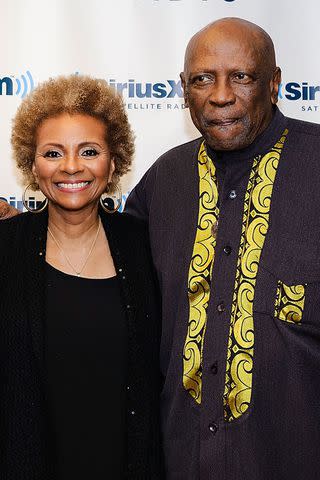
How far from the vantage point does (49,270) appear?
1945mm

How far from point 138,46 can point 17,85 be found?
507 millimetres

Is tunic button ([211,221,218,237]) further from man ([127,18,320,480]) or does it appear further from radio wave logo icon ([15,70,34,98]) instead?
radio wave logo icon ([15,70,34,98])

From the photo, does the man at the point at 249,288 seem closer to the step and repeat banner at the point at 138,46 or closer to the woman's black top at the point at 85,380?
the woman's black top at the point at 85,380

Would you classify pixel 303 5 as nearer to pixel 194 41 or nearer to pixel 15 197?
pixel 194 41

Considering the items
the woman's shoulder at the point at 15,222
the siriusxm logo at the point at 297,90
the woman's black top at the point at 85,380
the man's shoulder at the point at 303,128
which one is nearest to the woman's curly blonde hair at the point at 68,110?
the woman's shoulder at the point at 15,222

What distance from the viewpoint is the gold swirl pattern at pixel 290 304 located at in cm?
172

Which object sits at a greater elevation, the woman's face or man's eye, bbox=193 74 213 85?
man's eye, bbox=193 74 213 85

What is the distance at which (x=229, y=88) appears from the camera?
1724 millimetres

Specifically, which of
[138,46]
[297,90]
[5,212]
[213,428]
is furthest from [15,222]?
[297,90]

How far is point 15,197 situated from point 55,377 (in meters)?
1.16

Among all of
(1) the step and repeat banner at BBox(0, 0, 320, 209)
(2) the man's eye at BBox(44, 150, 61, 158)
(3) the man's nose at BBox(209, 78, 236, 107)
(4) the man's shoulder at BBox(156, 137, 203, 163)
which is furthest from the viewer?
(1) the step and repeat banner at BBox(0, 0, 320, 209)

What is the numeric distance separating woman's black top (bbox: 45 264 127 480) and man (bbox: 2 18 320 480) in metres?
0.17

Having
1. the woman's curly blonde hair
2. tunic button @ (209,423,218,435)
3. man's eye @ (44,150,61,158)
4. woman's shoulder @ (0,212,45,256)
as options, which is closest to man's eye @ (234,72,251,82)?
the woman's curly blonde hair

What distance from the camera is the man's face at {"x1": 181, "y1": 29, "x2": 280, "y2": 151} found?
1725mm
